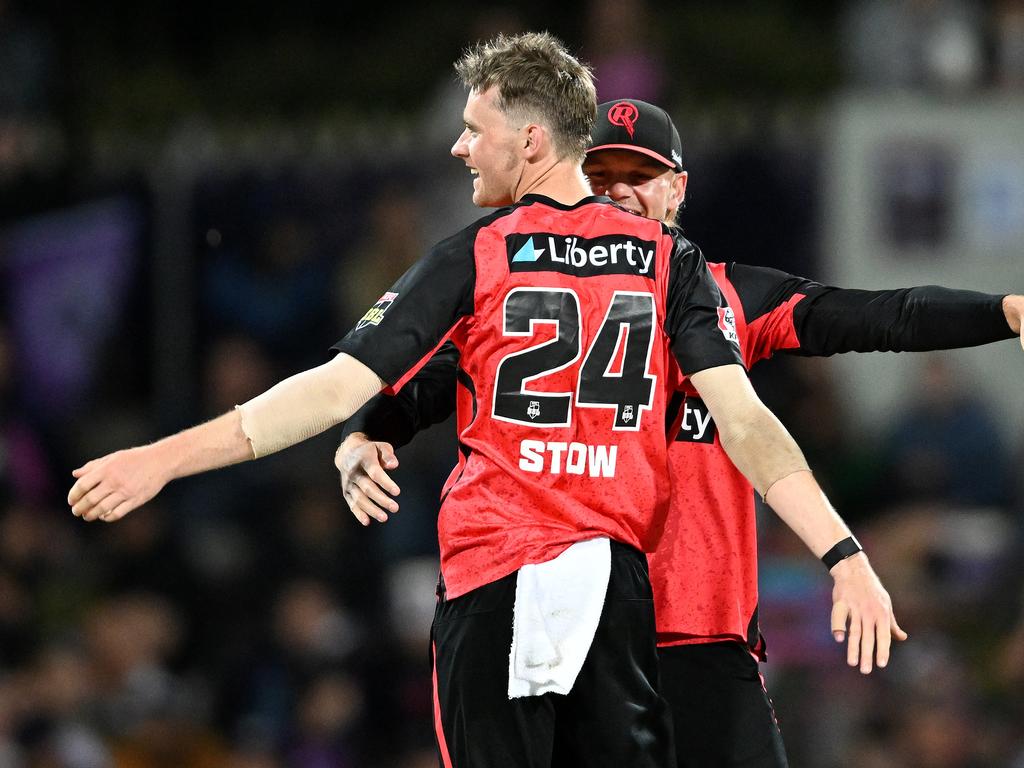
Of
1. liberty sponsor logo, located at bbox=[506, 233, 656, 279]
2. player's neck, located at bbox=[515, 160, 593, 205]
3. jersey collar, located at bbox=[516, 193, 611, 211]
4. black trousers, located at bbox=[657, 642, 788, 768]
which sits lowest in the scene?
black trousers, located at bbox=[657, 642, 788, 768]

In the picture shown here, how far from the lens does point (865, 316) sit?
3535 mm

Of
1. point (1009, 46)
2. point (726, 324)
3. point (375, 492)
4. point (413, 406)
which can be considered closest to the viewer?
point (726, 324)

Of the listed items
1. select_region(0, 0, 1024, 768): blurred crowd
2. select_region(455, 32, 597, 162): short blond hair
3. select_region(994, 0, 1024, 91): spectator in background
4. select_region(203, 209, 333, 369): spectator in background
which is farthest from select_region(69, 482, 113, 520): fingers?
select_region(994, 0, 1024, 91): spectator in background

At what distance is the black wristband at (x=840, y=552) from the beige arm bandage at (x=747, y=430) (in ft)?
0.53

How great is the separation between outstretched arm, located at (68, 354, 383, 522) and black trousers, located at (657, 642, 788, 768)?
105cm

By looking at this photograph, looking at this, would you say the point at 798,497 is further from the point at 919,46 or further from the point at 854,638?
the point at 919,46

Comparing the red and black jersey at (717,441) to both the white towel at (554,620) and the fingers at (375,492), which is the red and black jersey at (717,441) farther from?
the white towel at (554,620)

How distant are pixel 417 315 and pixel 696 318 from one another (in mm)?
566

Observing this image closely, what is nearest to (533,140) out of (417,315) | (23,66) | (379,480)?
(417,315)

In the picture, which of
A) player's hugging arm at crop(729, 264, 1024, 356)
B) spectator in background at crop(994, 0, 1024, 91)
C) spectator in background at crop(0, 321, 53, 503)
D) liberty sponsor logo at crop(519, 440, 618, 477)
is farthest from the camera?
spectator in background at crop(994, 0, 1024, 91)

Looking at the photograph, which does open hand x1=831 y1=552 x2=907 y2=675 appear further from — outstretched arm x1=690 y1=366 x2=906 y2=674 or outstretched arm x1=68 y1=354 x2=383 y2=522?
outstretched arm x1=68 y1=354 x2=383 y2=522

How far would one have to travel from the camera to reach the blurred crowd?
7227mm

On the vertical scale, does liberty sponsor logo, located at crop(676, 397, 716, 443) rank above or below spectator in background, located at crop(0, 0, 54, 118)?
below

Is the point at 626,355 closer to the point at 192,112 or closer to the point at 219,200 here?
the point at 219,200
